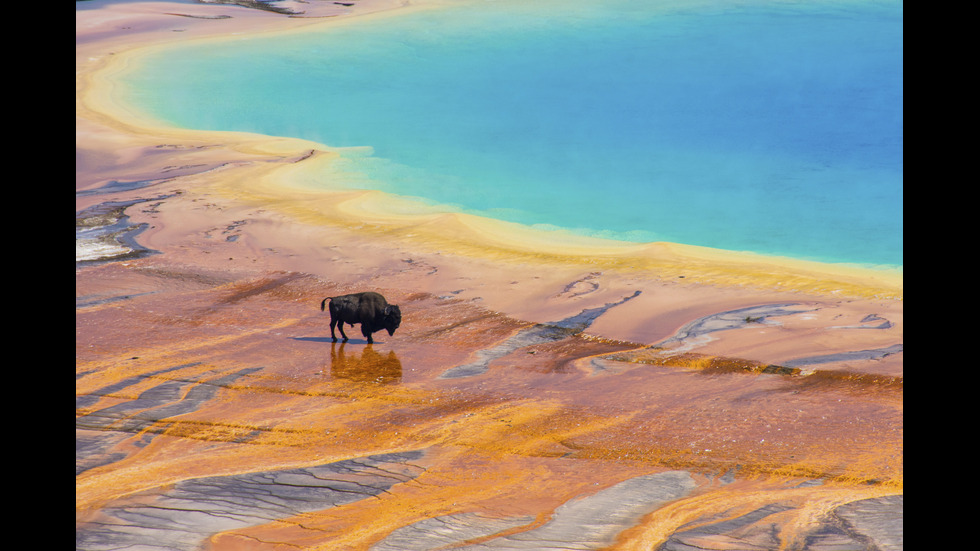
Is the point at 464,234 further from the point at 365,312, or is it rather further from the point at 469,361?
the point at 469,361

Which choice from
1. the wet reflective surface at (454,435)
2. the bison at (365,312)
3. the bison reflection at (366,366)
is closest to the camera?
the wet reflective surface at (454,435)

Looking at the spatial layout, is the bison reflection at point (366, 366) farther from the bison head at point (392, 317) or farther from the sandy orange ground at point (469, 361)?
the bison head at point (392, 317)

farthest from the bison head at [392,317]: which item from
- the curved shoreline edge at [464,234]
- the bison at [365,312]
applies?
the curved shoreline edge at [464,234]

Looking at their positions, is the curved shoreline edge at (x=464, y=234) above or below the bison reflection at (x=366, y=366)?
above

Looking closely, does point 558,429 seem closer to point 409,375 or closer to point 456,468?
point 456,468

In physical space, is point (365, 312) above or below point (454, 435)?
above

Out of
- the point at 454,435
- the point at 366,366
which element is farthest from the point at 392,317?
the point at 454,435
